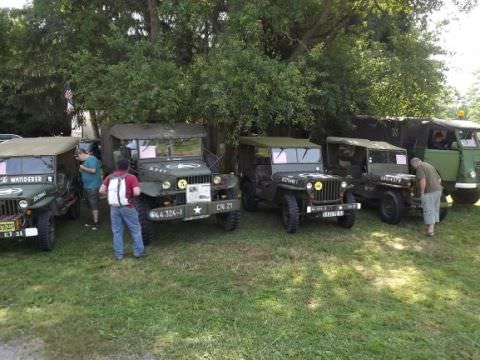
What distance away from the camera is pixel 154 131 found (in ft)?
30.1

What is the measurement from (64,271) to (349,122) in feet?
31.4

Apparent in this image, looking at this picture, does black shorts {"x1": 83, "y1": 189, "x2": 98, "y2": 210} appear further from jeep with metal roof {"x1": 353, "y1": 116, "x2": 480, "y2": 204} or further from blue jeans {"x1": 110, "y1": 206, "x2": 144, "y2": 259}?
jeep with metal roof {"x1": 353, "y1": 116, "x2": 480, "y2": 204}

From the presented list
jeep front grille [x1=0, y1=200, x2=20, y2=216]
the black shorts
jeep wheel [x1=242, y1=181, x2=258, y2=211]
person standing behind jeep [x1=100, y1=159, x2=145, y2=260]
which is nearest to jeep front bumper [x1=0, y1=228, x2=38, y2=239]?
jeep front grille [x1=0, y1=200, x2=20, y2=216]

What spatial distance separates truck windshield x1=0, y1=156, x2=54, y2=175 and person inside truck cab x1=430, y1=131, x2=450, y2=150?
9221mm

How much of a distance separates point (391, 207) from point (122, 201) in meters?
5.73

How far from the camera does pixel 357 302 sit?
551 cm

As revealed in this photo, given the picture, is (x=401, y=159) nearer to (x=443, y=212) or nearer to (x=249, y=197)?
(x=443, y=212)

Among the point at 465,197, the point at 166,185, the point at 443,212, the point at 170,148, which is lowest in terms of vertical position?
the point at 465,197

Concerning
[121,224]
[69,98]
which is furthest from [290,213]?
[69,98]

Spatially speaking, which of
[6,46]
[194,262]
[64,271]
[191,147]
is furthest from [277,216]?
[6,46]

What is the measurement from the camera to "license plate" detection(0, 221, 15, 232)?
680cm

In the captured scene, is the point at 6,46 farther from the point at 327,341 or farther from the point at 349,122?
the point at 327,341

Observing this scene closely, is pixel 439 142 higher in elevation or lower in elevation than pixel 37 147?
lower

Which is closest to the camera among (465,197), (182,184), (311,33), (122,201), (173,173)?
(122,201)
